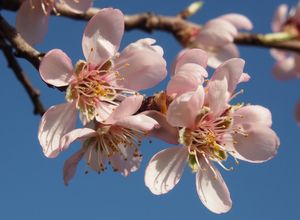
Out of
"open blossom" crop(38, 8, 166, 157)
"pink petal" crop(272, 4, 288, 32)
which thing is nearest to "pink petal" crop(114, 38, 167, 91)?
"open blossom" crop(38, 8, 166, 157)

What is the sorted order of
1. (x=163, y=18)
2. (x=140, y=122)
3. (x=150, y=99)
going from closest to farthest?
(x=140, y=122)
(x=150, y=99)
(x=163, y=18)

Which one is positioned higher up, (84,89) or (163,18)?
(163,18)

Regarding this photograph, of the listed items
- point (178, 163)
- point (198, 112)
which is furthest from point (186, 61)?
point (178, 163)

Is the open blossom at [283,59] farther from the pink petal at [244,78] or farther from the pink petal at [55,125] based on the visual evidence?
the pink petal at [55,125]

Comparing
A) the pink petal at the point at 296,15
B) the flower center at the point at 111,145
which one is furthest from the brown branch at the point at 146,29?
the pink petal at the point at 296,15

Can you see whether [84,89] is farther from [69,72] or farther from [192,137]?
[192,137]

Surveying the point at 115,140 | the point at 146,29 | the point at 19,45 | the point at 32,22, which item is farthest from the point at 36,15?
the point at 146,29

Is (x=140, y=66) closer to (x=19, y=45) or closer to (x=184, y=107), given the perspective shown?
(x=184, y=107)
